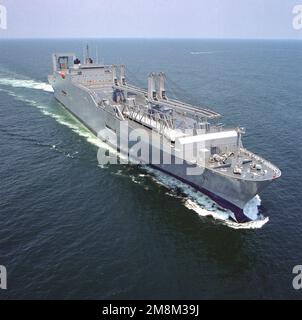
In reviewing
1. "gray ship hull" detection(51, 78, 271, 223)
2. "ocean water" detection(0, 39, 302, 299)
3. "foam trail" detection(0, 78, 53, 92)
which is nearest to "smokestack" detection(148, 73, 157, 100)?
"gray ship hull" detection(51, 78, 271, 223)

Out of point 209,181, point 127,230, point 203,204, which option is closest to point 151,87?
point 209,181

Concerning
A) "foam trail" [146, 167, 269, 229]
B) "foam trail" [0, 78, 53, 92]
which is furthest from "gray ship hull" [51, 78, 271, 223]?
"foam trail" [0, 78, 53, 92]

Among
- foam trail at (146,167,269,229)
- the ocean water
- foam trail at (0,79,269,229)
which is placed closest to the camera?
the ocean water

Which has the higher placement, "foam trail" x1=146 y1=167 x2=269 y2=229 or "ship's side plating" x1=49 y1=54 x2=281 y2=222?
"ship's side plating" x1=49 y1=54 x2=281 y2=222

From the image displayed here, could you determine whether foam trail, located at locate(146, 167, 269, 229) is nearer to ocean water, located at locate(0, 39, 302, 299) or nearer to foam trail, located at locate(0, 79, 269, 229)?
foam trail, located at locate(0, 79, 269, 229)

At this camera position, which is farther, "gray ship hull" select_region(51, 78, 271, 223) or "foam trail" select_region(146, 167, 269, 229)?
"gray ship hull" select_region(51, 78, 271, 223)

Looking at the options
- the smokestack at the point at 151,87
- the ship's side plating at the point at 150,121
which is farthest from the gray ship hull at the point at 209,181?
the smokestack at the point at 151,87

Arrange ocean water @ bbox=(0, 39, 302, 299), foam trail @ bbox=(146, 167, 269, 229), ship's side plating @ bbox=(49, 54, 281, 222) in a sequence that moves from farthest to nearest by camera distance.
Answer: ship's side plating @ bbox=(49, 54, 281, 222), foam trail @ bbox=(146, 167, 269, 229), ocean water @ bbox=(0, 39, 302, 299)

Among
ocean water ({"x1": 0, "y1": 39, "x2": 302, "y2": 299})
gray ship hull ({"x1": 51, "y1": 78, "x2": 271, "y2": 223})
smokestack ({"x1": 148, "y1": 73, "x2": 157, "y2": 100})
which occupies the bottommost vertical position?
ocean water ({"x1": 0, "y1": 39, "x2": 302, "y2": 299})

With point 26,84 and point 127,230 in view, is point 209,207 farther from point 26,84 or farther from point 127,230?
point 26,84
